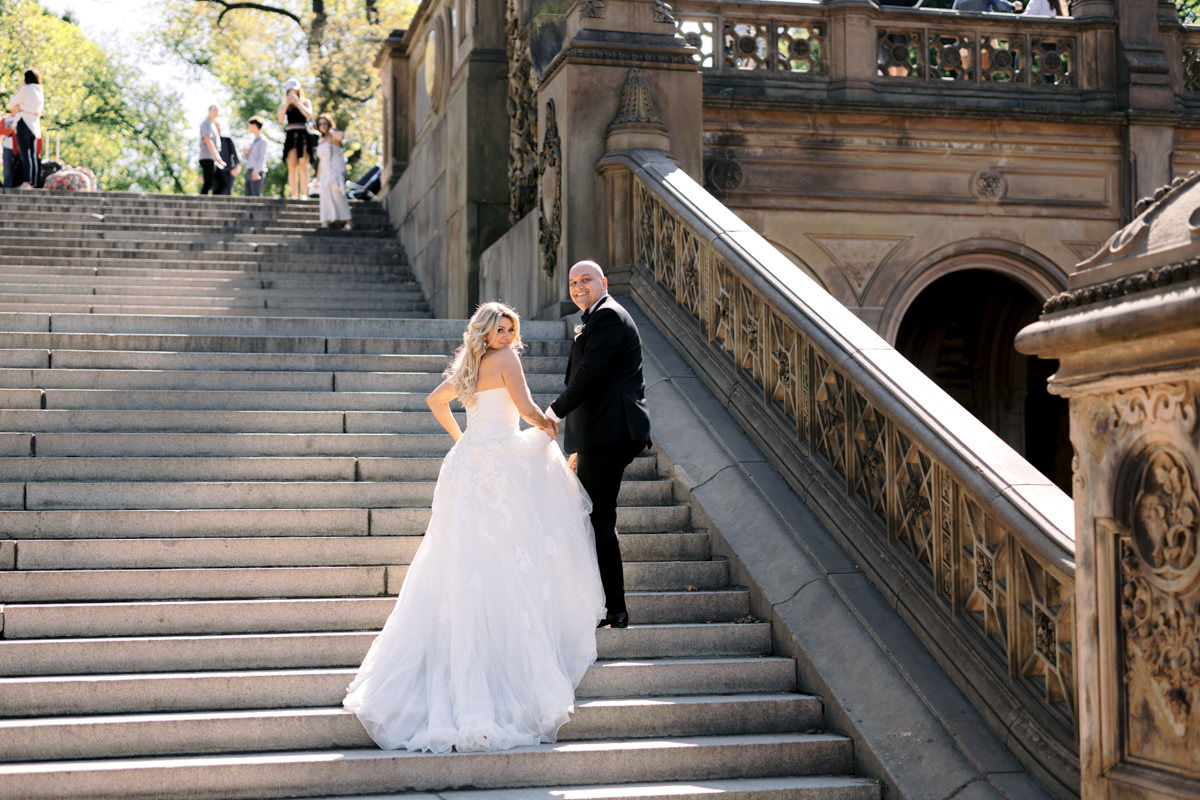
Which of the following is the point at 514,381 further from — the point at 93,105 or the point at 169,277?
the point at 93,105

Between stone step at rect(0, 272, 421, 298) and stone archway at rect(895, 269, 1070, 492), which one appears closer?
stone step at rect(0, 272, 421, 298)

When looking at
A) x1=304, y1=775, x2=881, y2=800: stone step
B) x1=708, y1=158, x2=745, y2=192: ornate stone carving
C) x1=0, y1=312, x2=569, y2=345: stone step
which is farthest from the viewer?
x1=708, y1=158, x2=745, y2=192: ornate stone carving

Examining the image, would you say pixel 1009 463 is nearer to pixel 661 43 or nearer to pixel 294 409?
pixel 294 409

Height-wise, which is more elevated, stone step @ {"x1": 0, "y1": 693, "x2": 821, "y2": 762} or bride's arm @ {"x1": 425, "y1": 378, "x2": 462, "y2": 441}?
bride's arm @ {"x1": 425, "y1": 378, "x2": 462, "y2": 441}

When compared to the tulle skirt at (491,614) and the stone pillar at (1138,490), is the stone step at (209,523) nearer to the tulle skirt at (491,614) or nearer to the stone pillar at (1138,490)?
the tulle skirt at (491,614)

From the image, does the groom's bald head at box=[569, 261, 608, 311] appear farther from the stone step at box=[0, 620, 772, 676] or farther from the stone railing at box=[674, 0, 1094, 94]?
the stone railing at box=[674, 0, 1094, 94]

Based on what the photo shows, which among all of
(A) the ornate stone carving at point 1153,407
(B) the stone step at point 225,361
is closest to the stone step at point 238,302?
(B) the stone step at point 225,361

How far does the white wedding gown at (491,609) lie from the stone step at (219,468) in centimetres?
168

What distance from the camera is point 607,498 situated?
701 cm

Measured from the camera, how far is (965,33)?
1655 centimetres

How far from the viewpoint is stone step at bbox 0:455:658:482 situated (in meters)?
7.96

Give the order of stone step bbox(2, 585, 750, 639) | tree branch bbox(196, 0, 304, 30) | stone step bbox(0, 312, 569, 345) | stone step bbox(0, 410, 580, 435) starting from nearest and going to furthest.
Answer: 1. stone step bbox(2, 585, 750, 639)
2. stone step bbox(0, 410, 580, 435)
3. stone step bbox(0, 312, 569, 345)
4. tree branch bbox(196, 0, 304, 30)

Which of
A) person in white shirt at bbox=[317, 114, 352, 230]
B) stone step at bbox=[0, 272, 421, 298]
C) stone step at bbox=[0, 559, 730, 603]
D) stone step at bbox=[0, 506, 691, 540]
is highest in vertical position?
person in white shirt at bbox=[317, 114, 352, 230]

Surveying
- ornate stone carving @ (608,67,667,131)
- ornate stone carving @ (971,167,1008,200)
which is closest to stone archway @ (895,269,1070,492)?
ornate stone carving @ (971,167,1008,200)
